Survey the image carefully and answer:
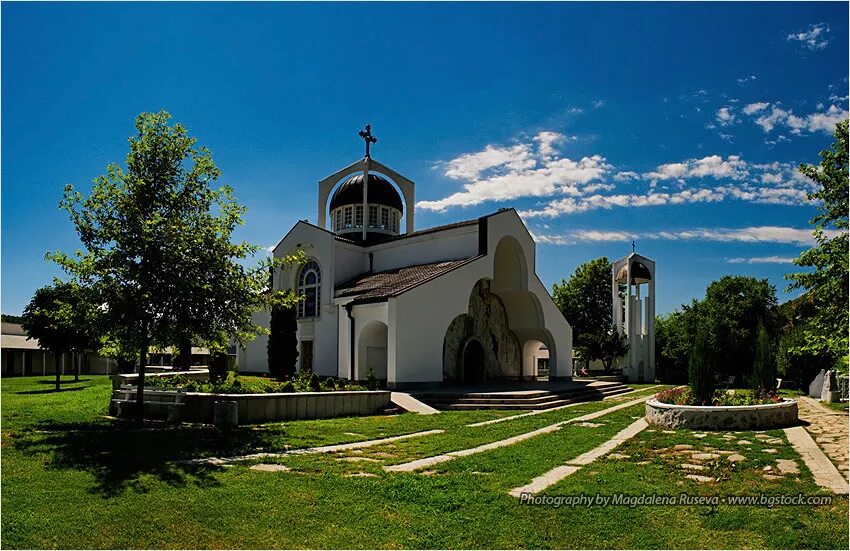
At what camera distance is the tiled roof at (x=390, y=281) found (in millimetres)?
25169

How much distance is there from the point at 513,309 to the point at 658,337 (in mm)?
24493

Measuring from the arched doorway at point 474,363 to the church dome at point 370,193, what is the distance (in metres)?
10.4

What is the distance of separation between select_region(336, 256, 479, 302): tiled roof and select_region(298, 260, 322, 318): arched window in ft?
4.36

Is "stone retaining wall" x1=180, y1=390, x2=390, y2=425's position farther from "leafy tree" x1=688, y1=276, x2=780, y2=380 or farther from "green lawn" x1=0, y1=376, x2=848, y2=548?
"leafy tree" x1=688, y1=276, x2=780, y2=380

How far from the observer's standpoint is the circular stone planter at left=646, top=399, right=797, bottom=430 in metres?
13.7

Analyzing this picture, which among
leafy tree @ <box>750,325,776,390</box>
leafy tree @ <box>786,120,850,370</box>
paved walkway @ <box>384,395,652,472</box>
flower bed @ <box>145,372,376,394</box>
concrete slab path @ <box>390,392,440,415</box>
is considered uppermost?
leafy tree @ <box>786,120,850,370</box>

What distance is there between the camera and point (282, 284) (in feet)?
109

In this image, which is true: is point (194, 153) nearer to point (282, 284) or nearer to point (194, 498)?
point (194, 498)

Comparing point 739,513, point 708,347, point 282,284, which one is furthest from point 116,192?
point 282,284

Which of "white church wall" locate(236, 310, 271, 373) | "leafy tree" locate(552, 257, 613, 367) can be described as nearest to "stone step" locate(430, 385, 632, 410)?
"white church wall" locate(236, 310, 271, 373)

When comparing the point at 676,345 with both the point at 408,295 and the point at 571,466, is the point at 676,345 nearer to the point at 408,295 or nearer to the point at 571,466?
the point at 408,295

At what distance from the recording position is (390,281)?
92.5 feet

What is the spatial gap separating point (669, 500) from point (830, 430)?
326 inches

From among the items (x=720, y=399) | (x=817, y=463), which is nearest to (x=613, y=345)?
(x=720, y=399)
